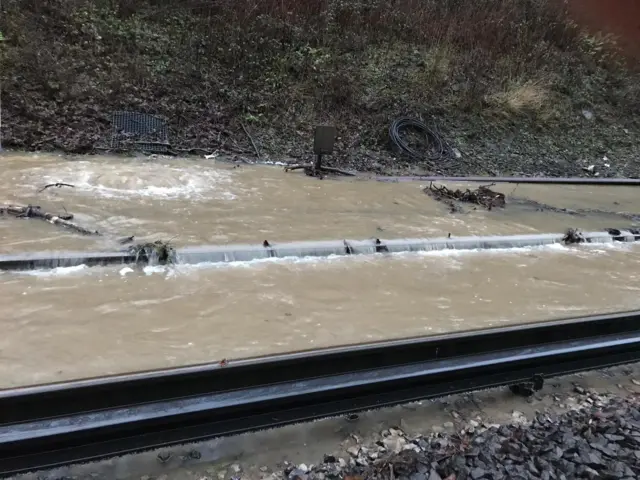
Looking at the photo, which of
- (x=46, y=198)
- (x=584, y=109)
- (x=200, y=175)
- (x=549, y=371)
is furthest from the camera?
(x=584, y=109)

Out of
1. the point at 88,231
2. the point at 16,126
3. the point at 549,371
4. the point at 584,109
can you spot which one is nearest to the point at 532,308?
the point at 549,371

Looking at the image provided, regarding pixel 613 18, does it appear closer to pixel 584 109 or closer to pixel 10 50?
pixel 584 109

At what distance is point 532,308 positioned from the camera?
5594 millimetres

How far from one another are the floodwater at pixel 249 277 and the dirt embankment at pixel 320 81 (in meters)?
2.32

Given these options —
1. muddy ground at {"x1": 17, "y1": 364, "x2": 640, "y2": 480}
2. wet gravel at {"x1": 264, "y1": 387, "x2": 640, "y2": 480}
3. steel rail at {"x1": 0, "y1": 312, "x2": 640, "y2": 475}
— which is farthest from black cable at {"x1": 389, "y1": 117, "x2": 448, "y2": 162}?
wet gravel at {"x1": 264, "y1": 387, "x2": 640, "y2": 480}

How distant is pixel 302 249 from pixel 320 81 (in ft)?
29.8

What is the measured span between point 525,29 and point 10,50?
603 inches

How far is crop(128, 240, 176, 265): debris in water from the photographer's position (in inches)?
217

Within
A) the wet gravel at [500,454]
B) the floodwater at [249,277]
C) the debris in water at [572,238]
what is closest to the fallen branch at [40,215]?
the floodwater at [249,277]

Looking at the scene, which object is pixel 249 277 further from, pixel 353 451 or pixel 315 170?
pixel 315 170

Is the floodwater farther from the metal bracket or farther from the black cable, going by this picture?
the black cable

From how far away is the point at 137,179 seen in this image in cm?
904

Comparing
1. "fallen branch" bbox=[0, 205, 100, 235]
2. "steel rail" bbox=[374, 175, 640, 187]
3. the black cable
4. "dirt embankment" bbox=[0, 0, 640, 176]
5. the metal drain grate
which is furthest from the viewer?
the black cable

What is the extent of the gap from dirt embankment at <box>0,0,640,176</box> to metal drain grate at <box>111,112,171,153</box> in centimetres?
24
